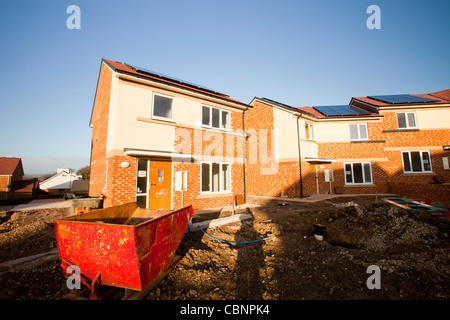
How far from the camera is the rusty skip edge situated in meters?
2.67

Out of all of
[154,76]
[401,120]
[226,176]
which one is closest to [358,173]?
[401,120]

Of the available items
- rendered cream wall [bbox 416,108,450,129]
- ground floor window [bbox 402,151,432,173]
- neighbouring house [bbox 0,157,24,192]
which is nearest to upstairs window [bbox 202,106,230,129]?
ground floor window [bbox 402,151,432,173]

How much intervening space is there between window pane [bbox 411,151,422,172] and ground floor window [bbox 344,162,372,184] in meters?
3.36

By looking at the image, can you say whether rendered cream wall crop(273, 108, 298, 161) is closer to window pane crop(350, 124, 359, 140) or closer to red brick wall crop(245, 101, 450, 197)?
red brick wall crop(245, 101, 450, 197)

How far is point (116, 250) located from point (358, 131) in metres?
18.4

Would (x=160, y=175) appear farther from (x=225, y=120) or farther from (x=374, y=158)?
(x=374, y=158)

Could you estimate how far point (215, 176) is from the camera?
9.84 metres

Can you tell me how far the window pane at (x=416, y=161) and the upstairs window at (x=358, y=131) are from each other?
3690 millimetres

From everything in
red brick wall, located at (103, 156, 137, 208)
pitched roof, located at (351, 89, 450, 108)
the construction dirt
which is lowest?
the construction dirt

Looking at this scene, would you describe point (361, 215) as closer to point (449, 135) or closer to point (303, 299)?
point (303, 299)

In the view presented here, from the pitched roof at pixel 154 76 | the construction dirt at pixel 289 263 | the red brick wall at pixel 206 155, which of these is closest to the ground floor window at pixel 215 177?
the red brick wall at pixel 206 155

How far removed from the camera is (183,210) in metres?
4.18
